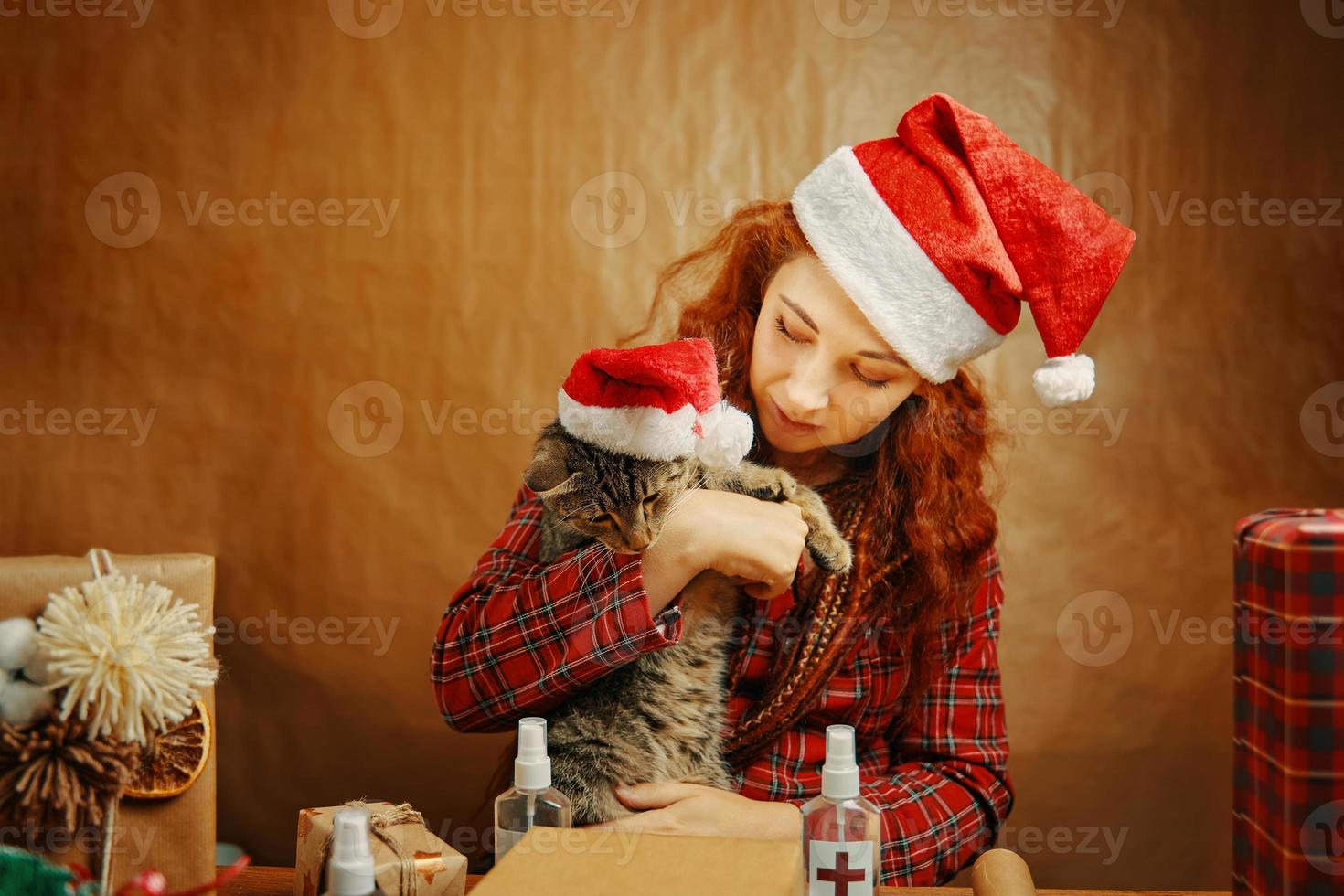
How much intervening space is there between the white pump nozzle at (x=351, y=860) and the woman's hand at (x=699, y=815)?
41 cm

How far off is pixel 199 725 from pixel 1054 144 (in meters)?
1.36

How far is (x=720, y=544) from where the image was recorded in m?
0.99

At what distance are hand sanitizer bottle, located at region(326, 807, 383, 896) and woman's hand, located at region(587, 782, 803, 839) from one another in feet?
1.35

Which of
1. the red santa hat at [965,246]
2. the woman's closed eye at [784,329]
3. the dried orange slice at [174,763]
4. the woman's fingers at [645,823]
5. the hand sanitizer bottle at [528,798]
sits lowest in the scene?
the woman's fingers at [645,823]

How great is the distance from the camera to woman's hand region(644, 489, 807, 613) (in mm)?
987

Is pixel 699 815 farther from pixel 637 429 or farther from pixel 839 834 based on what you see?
pixel 637 429

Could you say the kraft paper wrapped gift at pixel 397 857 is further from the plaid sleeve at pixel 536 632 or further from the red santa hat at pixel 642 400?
the red santa hat at pixel 642 400

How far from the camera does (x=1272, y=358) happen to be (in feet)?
4.92

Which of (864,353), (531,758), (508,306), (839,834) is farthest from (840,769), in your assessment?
(508,306)

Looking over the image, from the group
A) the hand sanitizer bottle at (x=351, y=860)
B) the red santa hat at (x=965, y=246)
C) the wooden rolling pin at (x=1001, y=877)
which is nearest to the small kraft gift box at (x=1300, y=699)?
the wooden rolling pin at (x=1001, y=877)

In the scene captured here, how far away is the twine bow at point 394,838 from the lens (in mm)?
793

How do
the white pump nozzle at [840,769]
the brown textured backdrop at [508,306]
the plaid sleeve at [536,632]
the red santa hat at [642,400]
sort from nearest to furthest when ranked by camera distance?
the white pump nozzle at [840,769]
the red santa hat at [642,400]
the plaid sleeve at [536,632]
the brown textured backdrop at [508,306]

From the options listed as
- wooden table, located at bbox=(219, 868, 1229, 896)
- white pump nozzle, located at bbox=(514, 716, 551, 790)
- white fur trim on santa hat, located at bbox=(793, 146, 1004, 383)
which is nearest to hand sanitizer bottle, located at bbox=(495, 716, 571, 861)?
white pump nozzle, located at bbox=(514, 716, 551, 790)

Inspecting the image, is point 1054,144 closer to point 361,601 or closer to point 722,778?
point 722,778
